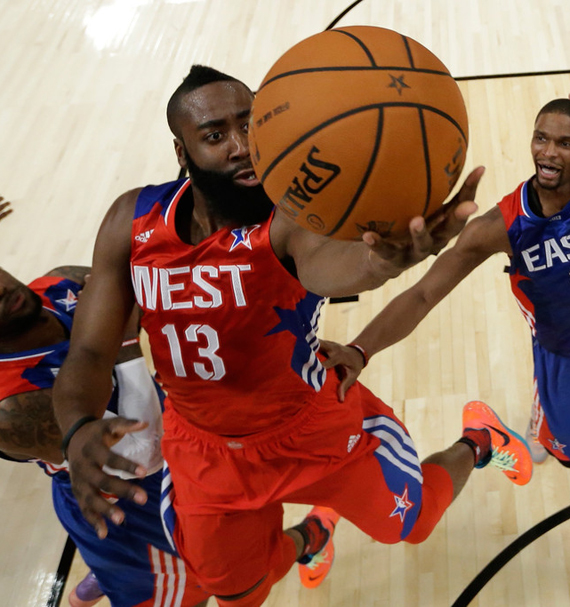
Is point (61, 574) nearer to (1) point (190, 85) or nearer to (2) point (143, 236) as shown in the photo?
(2) point (143, 236)

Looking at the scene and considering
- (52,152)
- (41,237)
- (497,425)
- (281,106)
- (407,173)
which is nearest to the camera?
(407,173)

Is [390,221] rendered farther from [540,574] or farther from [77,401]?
[540,574]

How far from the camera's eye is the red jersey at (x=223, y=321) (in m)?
2.54

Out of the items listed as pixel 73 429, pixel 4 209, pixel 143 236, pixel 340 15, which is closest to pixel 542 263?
pixel 143 236

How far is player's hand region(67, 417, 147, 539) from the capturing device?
6.72 feet

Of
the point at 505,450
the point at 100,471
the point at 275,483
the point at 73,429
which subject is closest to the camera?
the point at 100,471

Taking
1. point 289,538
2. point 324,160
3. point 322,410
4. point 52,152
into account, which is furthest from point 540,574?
point 52,152

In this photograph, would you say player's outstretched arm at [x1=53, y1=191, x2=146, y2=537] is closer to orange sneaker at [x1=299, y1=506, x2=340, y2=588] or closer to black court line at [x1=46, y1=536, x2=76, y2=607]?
orange sneaker at [x1=299, y1=506, x2=340, y2=588]

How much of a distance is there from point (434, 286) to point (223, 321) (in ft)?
3.21

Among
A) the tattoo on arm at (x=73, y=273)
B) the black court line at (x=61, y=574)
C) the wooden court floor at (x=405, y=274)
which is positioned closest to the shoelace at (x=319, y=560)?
the wooden court floor at (x=405, y=274)

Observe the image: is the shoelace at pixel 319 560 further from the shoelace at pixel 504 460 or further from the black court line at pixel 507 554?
the shoelace at pixel 504 460

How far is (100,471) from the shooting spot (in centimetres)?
217

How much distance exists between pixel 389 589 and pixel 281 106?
8.14 feet

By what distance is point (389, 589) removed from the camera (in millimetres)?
3600
